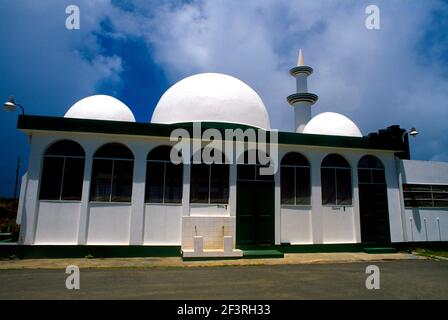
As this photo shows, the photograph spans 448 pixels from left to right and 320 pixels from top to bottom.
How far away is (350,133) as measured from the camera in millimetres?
18797

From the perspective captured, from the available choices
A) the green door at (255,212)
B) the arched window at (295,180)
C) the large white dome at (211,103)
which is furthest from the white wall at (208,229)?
the large white dome at (211,103)

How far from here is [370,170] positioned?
14.0 meters

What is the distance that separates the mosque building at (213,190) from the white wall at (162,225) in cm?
4

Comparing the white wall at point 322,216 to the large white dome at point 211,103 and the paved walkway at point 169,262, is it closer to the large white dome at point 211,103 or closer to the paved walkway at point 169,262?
the paved walkway at point 169,262

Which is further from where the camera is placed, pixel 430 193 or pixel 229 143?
pixel 430 193

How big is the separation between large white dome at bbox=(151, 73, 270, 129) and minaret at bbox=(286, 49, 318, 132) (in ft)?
23.1

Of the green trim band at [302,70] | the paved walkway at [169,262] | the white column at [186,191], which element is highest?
the green trim band at [302,70]

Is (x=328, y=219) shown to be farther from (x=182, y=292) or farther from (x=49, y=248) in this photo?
(x=49, y=248)

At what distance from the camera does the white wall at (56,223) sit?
11.2 m

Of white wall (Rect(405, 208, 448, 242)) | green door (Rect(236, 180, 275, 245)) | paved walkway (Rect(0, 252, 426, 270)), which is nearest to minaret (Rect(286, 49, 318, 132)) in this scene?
white wall (Rect(405, 208, 448, 242))

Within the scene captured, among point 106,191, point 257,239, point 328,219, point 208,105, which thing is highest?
point 208,105

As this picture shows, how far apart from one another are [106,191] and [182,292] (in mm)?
6408
